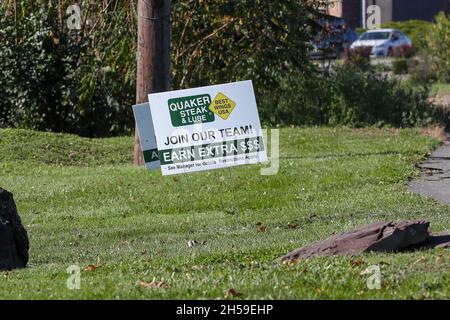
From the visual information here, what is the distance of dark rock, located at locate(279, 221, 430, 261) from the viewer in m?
9.16

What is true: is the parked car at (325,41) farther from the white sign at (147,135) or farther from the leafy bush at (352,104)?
the white sign at (147,135)

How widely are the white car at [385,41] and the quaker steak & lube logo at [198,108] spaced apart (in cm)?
3392

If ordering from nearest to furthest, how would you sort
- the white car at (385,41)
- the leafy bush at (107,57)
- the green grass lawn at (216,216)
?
the green grass lawn at (216,216) < the leafy bush at (107,57) < the white car at (385,41)

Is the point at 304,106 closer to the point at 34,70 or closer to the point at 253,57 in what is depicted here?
the point at 253,57

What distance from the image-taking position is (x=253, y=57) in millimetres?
22641

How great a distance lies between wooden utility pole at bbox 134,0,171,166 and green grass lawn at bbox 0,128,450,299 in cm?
135

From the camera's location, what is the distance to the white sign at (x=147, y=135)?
13.7 metres

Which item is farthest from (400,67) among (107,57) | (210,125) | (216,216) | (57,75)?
(210,125)

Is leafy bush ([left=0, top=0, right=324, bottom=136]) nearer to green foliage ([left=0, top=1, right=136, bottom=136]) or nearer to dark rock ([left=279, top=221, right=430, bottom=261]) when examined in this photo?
green foliage ([left=0, top=1, right=136, bottom=136])

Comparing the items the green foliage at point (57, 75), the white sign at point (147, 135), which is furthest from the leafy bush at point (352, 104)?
the white sign at point (147, 135)

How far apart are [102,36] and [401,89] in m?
6.29

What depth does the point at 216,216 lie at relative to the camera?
1353 centimetres
